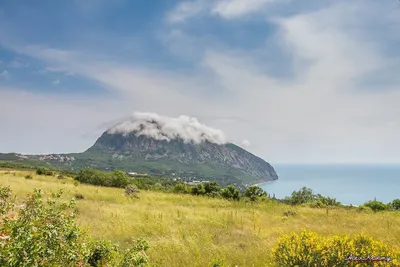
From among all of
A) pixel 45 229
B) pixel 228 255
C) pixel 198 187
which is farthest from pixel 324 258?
pixel 198 187

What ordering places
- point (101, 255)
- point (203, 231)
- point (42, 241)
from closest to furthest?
point (42, 241) → point (101, 255) → point (203, 231)

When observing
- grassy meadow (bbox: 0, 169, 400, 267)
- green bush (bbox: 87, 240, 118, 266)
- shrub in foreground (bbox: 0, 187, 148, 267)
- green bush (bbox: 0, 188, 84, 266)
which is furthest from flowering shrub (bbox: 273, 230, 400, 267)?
green bush (bbox: 0, 188, 84, 266)

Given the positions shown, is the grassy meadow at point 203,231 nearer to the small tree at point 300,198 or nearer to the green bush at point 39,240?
the green bush at point 39,240

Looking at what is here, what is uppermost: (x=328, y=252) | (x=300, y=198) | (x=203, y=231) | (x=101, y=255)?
(x=328, y=252)

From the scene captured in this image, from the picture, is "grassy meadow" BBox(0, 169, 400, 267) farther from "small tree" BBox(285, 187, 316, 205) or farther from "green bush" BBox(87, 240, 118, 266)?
"small tree" BBox(285, 187, 316, 205)

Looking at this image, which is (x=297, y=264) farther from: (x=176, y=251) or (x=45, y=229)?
(x=45, y=229)

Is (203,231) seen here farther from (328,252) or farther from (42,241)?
(42,241)

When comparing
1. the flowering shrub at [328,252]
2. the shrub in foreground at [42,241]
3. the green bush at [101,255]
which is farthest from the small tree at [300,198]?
the shrub in foreground at [42,241]

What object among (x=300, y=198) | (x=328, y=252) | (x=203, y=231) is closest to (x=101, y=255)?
(x=328, y=252)

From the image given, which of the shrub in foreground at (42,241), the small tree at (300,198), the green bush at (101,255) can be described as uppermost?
the shrub in foreground at (42,241)

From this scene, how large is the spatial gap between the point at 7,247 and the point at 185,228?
9.03 metres

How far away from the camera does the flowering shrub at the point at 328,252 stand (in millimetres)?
6602

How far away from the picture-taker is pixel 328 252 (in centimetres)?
680

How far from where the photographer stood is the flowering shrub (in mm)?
6602
